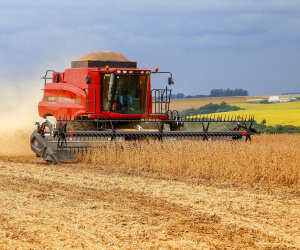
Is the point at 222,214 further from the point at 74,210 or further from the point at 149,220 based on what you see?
the point at 74,210

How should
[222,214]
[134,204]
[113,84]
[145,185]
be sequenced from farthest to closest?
[113,84] < [145,185] < [134,204] < [222,214]

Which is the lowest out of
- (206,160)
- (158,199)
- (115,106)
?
(158,199)

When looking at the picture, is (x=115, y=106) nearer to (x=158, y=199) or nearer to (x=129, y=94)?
(x=129, y=94)

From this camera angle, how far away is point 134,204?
284 inches

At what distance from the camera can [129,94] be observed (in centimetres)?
1418

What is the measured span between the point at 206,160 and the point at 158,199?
9.96 ft

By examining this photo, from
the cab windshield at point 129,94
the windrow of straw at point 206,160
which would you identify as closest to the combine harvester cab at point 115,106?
the cab windshield at point 129,94

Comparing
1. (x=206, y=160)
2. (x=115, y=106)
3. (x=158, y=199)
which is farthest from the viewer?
(x=115, y=106)

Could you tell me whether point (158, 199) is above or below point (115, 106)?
below

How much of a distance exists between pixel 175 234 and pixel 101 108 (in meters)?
8.66

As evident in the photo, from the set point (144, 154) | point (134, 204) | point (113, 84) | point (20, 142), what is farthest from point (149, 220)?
point (20, 142)

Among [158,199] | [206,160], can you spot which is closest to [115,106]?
[206,160]

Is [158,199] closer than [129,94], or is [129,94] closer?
[158,199]

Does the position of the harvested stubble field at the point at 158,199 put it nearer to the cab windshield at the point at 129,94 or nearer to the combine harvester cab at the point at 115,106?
the combine harvester cab at the point at 115,106
